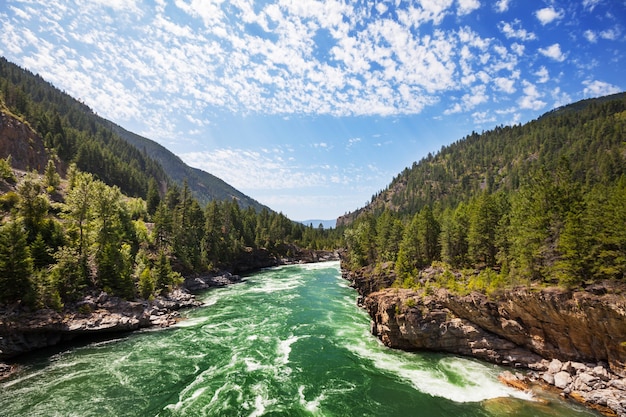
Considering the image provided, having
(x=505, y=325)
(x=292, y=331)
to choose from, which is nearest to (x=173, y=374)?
(x=292, y=331)

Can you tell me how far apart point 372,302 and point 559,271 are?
22.5 m

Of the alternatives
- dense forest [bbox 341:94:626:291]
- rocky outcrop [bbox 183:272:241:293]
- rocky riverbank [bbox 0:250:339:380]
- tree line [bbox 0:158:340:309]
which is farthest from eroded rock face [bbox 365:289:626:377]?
rocky outcrop [bbox 183:272:241:293]

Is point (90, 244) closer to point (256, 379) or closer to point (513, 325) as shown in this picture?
point (256, 379)

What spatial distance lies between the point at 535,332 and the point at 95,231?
62508 millimetres

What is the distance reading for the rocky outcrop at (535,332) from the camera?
2495 centimetres

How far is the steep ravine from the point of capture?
81.9ft

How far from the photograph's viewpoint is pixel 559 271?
30.4 meters

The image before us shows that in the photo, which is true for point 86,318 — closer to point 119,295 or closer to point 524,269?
point 119,295

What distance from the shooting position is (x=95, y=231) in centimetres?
5066

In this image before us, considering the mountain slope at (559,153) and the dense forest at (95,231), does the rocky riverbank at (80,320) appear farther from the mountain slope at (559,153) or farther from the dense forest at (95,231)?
the mountain slope at (559,153)

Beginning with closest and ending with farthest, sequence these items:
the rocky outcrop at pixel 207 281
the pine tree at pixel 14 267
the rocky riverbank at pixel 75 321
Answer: the rocky riverbank at pixel 75 321
the pine tree at pixel 14 267
the rocky outcrop at pixel 207 281

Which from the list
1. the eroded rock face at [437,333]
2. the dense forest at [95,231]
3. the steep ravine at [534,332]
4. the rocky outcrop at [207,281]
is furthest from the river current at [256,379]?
the rocky outcrop at [207,281]

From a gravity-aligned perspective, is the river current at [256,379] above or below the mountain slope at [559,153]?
below

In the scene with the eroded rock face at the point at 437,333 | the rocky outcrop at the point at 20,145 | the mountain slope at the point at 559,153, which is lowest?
the eroded rock face at the point at 437,333
